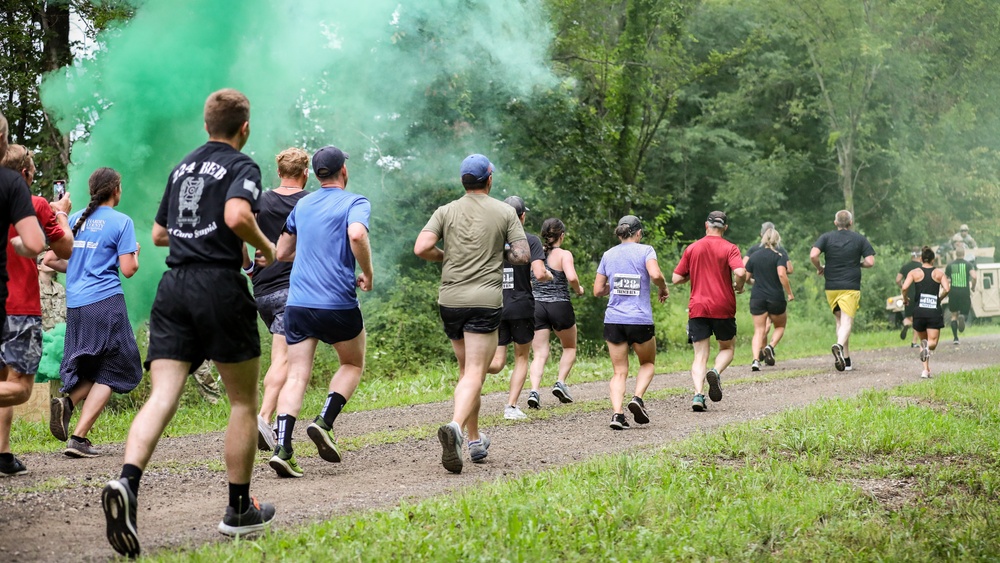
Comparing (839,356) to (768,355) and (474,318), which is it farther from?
(474,318)

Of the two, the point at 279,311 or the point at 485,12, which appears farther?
the point at 485,12

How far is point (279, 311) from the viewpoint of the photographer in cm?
747

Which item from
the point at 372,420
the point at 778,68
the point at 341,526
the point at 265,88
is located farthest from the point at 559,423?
the point at 778,68

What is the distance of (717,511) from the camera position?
528 cm

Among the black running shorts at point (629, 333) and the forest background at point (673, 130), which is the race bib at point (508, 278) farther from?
the forest background at point (673, 130)

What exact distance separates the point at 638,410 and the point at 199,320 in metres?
5.08

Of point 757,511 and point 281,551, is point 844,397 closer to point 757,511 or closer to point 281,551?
point 757,511

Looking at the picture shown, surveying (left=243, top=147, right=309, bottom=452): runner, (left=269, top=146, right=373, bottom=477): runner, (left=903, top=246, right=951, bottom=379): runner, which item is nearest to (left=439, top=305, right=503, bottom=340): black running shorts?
(left=269, top=146, right=373, bottom=477): runner

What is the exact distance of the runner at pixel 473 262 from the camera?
6746 mm

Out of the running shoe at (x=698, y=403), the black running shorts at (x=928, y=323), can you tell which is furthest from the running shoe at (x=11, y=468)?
the black running shorts at (x=928, y=323)

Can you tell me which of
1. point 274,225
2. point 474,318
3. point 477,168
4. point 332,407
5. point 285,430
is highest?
point 477,168

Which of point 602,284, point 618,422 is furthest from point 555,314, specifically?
point 618,422

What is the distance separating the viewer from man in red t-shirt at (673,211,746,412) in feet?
33.4

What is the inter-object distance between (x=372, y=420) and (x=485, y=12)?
831cm
